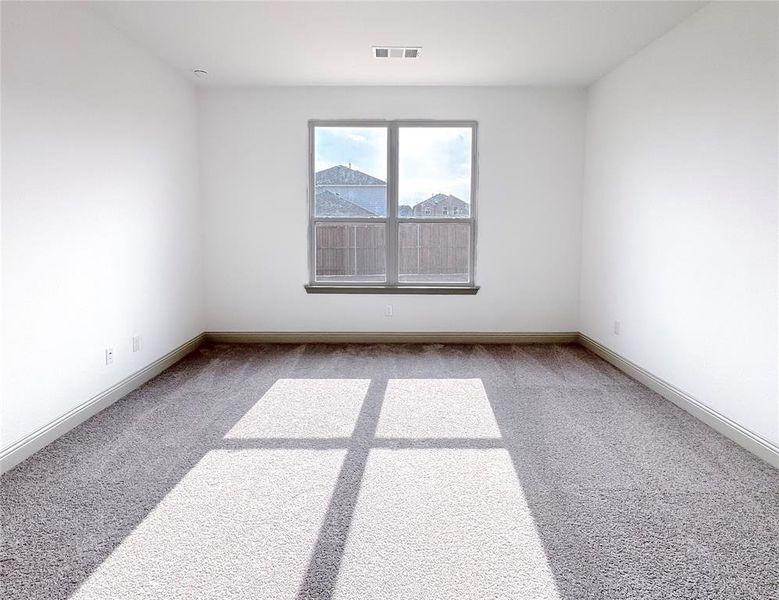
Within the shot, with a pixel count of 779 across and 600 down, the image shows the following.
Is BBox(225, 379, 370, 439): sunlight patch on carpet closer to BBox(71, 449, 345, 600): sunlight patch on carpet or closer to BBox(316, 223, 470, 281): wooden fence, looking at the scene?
BBox(71, 449, 345, 600): sunlight patch on carpet

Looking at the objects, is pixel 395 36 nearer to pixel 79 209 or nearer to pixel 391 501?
pixel 79 209

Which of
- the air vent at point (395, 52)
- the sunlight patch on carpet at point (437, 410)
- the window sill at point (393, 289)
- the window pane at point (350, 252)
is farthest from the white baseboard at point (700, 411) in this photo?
the air vent at point (395, 52)

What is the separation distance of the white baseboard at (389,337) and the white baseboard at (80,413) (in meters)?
0.78

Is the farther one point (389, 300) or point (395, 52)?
point (389, 300)

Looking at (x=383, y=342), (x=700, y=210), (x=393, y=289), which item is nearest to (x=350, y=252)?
(x=393, y=289)

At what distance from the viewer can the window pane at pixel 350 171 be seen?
527 centimetres

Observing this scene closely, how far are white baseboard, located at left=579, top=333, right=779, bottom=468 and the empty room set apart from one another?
0.8 inches

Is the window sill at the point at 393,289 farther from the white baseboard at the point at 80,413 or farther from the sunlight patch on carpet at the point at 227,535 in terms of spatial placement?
the sunlight patch on carpet at the point at 227,535

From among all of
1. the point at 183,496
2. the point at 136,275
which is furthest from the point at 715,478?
the point at 136,275

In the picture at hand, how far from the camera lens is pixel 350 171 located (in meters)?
5.30

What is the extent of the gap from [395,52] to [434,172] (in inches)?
57.4

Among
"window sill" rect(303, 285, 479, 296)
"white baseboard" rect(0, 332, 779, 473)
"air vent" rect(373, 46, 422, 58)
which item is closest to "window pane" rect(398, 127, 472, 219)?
"window sill" rect(303, 285, 479, 296)

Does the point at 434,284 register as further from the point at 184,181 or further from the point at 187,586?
the point at 187,586

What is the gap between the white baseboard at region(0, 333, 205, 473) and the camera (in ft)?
8.55
